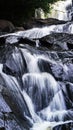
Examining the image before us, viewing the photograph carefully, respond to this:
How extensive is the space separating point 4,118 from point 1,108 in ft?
1.04

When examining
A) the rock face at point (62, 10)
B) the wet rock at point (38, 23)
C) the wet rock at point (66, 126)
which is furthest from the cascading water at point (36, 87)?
the rock face at point (62, 10)

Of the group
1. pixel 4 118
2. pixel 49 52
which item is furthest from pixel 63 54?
pixel 4 118

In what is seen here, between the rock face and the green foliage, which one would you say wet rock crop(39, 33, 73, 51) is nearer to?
the green foliage

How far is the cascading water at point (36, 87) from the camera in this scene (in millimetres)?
7691

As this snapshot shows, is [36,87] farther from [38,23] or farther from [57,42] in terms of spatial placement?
[38,23]

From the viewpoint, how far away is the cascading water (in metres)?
7.69

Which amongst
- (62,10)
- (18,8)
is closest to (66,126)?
(18,8)

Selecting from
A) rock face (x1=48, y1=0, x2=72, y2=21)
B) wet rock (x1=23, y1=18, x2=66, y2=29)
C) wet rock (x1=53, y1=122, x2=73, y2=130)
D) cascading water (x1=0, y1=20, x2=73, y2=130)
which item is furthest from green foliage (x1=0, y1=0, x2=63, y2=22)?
wet rock (x1=53, y1=122, x2=73, y2=130)

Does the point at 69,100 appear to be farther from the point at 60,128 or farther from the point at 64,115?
the point at 60,128

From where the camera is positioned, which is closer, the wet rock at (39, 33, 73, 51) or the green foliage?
the wet rock at (39, 33, 73, 51)

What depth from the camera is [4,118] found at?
693 cm

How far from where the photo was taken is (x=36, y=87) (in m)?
8.81

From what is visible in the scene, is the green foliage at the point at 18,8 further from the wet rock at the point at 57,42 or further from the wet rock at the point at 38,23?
the wet rock at the point at 57,42

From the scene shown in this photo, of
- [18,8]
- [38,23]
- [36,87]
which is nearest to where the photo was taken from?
[36,87]
